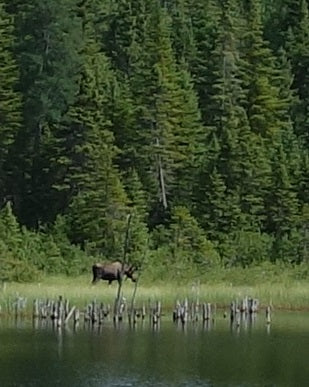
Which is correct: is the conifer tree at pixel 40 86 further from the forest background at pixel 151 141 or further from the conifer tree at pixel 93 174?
the conifer tree at pixel 93 174

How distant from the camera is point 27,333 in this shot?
38.2 metres

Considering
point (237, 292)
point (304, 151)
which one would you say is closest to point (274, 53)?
point (304, 151)

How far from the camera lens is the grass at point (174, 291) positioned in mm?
44281

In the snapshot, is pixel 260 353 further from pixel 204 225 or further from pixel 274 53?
pixel 274 53

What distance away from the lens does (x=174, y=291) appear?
46.6 metres

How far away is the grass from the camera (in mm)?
44281

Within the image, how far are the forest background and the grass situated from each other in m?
2.14

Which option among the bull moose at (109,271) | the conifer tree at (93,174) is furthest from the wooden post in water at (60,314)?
the conifer tree at (93,174)

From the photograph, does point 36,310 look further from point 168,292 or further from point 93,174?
point 93,174

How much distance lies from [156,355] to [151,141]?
30.7 m

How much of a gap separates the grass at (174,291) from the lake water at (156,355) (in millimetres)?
2731

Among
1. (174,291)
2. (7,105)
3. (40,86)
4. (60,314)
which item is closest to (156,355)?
(60,314)

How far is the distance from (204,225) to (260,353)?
26552 millimetres

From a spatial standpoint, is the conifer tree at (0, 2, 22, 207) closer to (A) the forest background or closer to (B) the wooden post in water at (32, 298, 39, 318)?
(A) the forest background
